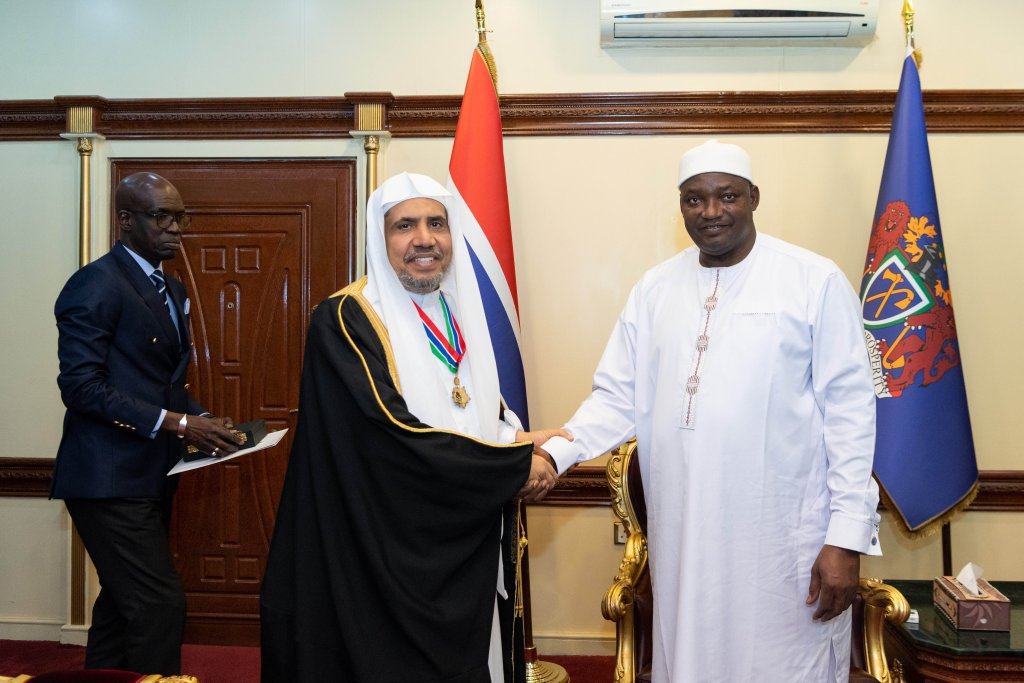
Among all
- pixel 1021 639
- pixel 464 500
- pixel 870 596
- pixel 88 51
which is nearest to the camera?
pixel 464 500

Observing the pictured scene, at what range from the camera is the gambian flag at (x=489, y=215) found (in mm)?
3465

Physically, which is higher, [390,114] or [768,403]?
[390,114]

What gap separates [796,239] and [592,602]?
1.92 metres

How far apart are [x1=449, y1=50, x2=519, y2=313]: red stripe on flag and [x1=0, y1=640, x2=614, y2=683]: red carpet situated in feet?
5.44

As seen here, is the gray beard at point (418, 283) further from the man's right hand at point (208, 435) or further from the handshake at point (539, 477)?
the man's right hand at point (208, 435)

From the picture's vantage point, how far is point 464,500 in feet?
6.96

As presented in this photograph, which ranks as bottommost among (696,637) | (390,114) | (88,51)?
(696,637)

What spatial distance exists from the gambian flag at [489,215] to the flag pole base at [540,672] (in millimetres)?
967

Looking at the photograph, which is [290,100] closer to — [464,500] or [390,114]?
[390,114]

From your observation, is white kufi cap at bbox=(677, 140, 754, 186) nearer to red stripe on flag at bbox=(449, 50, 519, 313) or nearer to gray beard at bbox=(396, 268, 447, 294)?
gray beard at bbox=(396, 268, 447, 294)

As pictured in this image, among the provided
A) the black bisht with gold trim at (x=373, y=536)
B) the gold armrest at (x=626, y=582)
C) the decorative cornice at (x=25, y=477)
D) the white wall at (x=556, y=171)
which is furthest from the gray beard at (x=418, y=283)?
the decorative cornice at (x=25, y=477)

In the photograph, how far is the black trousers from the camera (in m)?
2.70

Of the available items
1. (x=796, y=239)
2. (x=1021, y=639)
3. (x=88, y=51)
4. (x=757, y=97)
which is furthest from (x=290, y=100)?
(x=1021, y=639)

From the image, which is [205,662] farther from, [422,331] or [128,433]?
[422,331]
